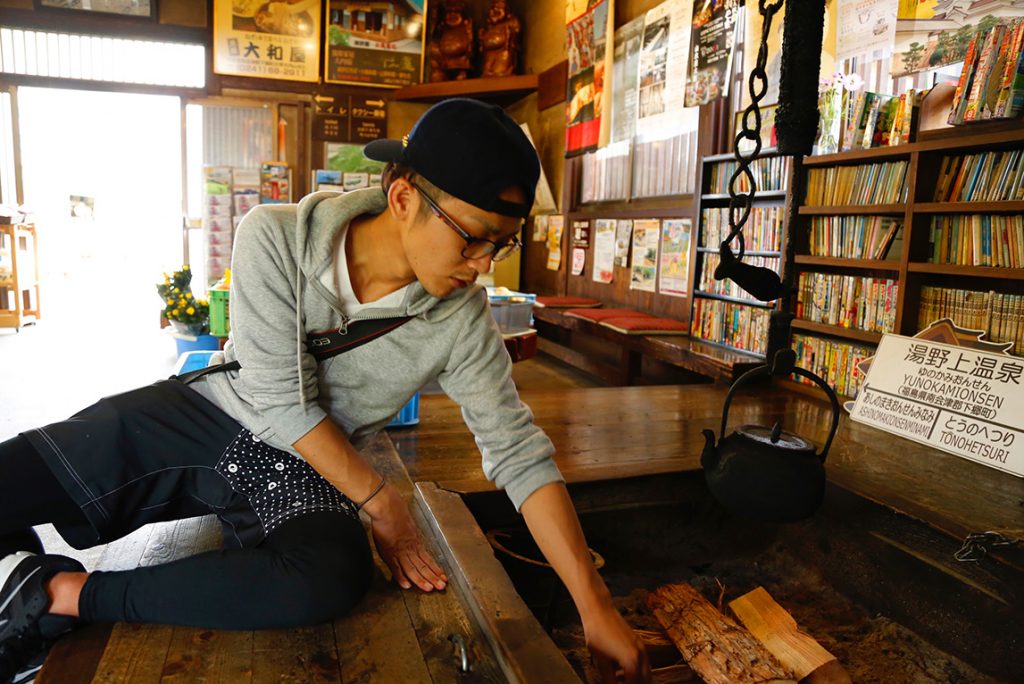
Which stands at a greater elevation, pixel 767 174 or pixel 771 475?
pixel 767 174

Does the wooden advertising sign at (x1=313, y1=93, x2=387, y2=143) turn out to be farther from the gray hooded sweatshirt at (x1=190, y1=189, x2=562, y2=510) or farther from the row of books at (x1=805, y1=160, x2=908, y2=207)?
the gray hooded sweatshirt at (x1=190, y1=189, x2=562, y2=510)

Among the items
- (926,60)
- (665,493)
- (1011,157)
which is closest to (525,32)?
(926,60)

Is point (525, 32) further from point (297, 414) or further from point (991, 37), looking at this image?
point (297, 414)

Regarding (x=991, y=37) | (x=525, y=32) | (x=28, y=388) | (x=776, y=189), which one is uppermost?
(x=525, y=32)

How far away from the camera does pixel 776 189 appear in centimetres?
378

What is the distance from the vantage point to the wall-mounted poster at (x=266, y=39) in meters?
7.37

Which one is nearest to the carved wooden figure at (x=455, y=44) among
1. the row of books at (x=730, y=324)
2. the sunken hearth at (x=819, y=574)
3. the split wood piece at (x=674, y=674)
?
the row of books at (x=730, y=324)

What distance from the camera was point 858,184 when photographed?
3283 mm

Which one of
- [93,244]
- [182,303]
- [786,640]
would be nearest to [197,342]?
[182,303]

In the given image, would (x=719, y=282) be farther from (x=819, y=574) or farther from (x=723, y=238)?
(x=819, y=574)

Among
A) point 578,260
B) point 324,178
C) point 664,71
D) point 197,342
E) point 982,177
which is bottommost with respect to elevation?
point 197,342

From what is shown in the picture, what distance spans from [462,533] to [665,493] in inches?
33.9

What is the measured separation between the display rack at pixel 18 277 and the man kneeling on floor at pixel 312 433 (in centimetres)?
594

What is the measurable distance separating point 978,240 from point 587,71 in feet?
11.9
